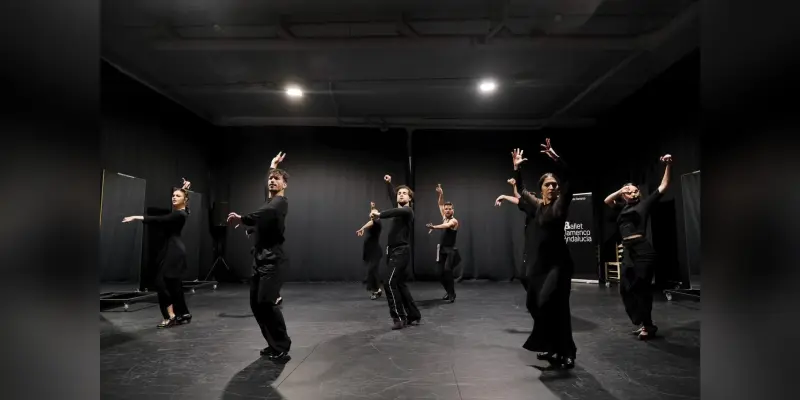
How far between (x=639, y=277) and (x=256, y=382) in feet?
12.8

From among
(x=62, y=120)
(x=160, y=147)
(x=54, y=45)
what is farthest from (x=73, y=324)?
(x=160, y=147)

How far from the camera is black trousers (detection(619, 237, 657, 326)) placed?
4.70 metres

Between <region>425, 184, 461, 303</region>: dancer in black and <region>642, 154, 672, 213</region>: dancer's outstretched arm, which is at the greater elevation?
<region>642, 154, 672, 213</region>: dancer's outstretched arm

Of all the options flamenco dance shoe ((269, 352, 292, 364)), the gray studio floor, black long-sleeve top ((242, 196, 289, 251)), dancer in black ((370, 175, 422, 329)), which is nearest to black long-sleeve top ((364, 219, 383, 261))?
the gray studio floor

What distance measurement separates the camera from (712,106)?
4.85ft

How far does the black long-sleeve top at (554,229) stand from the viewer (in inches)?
136

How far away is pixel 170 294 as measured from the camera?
219 inches

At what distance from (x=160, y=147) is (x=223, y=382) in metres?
7.00

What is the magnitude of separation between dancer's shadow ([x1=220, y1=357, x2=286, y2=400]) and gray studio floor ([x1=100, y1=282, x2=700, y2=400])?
13 mm

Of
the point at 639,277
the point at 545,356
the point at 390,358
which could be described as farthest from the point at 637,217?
the point at 390,358

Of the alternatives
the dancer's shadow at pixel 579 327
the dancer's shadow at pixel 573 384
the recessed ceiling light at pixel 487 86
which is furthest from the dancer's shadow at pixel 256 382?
the recessed ceiling light at pixel 487 86

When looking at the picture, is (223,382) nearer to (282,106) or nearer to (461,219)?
(282,106)

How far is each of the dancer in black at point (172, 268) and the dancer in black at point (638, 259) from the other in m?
5.14

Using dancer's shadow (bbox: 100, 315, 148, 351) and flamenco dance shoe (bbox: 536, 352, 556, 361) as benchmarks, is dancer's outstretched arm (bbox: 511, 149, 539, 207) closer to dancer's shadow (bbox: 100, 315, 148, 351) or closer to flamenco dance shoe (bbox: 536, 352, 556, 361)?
flamenco dance shoe (bbox: 536, 352, 556, 361)
